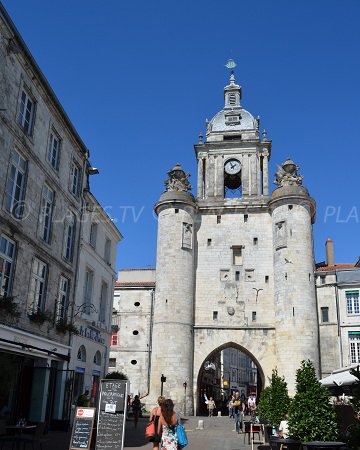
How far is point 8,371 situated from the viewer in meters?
10.8

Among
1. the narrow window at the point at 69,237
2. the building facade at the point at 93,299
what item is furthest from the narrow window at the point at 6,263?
the building facade at the point at 93,299

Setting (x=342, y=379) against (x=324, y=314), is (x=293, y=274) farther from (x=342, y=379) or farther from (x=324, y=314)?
(x=342, y=379)

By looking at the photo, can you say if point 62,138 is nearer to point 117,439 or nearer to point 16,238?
point 16,238

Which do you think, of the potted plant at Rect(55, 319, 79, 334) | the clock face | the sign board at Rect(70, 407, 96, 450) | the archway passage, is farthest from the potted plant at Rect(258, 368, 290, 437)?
the archway passage

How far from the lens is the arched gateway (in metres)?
30.7

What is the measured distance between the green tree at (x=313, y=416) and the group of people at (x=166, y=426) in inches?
115

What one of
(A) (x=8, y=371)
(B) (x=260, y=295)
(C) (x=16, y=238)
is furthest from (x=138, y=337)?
(A) (x=8, y=371)

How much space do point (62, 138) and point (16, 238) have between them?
5409mm

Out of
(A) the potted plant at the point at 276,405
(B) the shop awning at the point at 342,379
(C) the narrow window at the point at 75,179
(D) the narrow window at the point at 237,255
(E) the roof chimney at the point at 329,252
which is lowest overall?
(A) the potted plant at the point at 276,405

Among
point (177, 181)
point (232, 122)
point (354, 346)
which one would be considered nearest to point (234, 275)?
point (177, 181)

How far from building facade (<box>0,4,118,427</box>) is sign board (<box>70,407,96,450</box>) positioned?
2.09 metres

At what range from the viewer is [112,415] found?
9836 mm

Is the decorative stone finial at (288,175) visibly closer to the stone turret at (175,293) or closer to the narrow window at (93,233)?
the stone turret at (175,293)

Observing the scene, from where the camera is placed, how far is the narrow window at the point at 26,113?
15.0 metres
